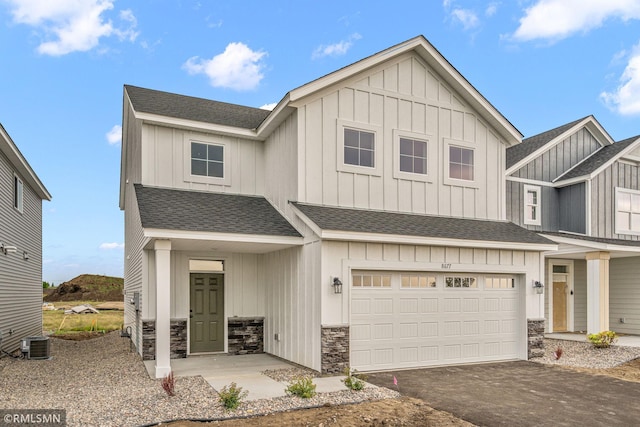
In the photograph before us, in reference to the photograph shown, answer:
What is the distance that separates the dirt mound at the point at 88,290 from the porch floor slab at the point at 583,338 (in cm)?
3208

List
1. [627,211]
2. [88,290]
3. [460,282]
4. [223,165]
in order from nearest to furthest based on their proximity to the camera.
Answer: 1. [460,282]
2. [223,165]
3. [627,211]
4. [88,290]

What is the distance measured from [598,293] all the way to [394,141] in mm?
7884

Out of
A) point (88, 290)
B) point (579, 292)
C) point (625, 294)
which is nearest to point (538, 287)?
point (579, 292)

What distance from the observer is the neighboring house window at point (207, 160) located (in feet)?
39.1

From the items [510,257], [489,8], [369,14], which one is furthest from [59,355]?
[489,8]

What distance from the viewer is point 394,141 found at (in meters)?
11.1

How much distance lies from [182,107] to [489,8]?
32.2 ft

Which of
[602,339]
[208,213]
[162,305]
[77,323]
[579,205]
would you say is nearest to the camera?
[162,305]

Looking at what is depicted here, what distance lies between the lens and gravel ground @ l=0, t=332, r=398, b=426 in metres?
6.16

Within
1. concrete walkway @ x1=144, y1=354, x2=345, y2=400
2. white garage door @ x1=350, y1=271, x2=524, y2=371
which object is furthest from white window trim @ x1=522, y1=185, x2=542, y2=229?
concrete walkway @ x1=144, y1=354, x2=345, y2=400

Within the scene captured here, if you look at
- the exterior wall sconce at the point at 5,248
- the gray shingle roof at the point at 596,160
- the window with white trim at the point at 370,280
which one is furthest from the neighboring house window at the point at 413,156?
the exterior wall sconce at the point at 5,248

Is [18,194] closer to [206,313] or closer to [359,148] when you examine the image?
[206,313]

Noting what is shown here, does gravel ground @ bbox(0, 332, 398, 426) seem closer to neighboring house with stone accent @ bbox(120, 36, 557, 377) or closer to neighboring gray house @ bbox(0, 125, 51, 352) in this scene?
neighboring house with stone accent @ bbox(120, 36, 557, 377)

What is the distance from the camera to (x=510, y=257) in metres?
11.1
